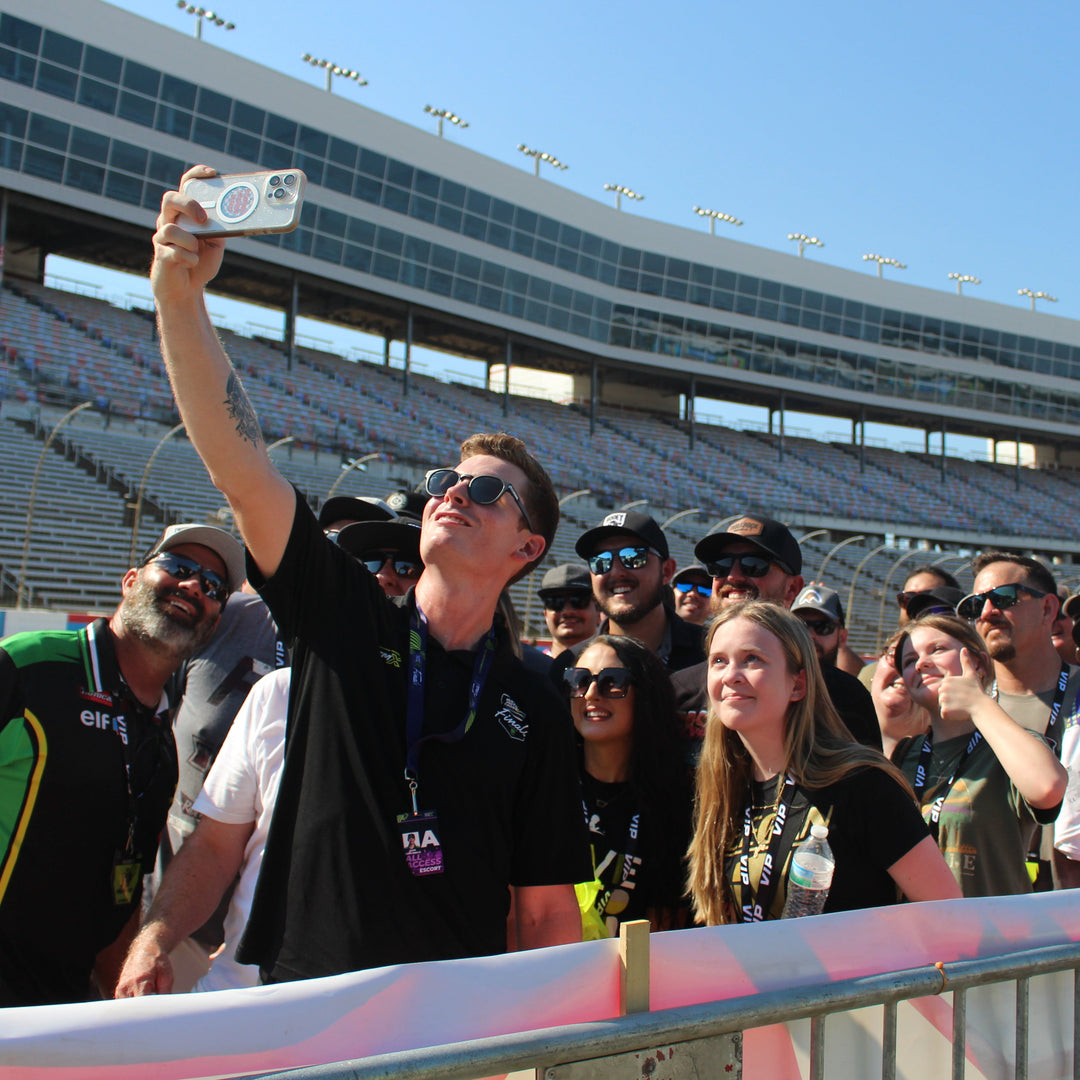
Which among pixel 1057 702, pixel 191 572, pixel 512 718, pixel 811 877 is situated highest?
pixel 191 572

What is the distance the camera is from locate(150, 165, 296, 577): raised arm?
171 centimetres

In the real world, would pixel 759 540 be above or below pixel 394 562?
above

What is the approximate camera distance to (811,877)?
94.7 inches

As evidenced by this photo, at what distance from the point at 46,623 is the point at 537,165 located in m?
40.7

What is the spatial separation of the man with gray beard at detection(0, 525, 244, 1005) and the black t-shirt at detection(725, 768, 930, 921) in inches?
69.0

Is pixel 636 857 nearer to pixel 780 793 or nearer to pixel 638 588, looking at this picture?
pixel 780 793

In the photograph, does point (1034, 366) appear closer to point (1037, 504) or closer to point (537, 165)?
point (1037, 504)

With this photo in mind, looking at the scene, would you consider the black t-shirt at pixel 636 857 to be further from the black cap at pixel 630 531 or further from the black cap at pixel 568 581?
the black cap at pixel 568 581

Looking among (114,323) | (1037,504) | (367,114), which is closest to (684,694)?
(114,323)

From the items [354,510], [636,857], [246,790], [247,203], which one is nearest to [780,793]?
[636,857]

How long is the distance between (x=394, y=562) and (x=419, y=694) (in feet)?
6.30

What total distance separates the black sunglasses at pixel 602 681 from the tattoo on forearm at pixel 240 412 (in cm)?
173

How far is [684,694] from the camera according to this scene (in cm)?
361

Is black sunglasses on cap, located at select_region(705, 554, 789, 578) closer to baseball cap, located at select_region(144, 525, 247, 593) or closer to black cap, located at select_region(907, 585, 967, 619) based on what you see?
black cap, located at select_region(907, 585, 967, 619)
